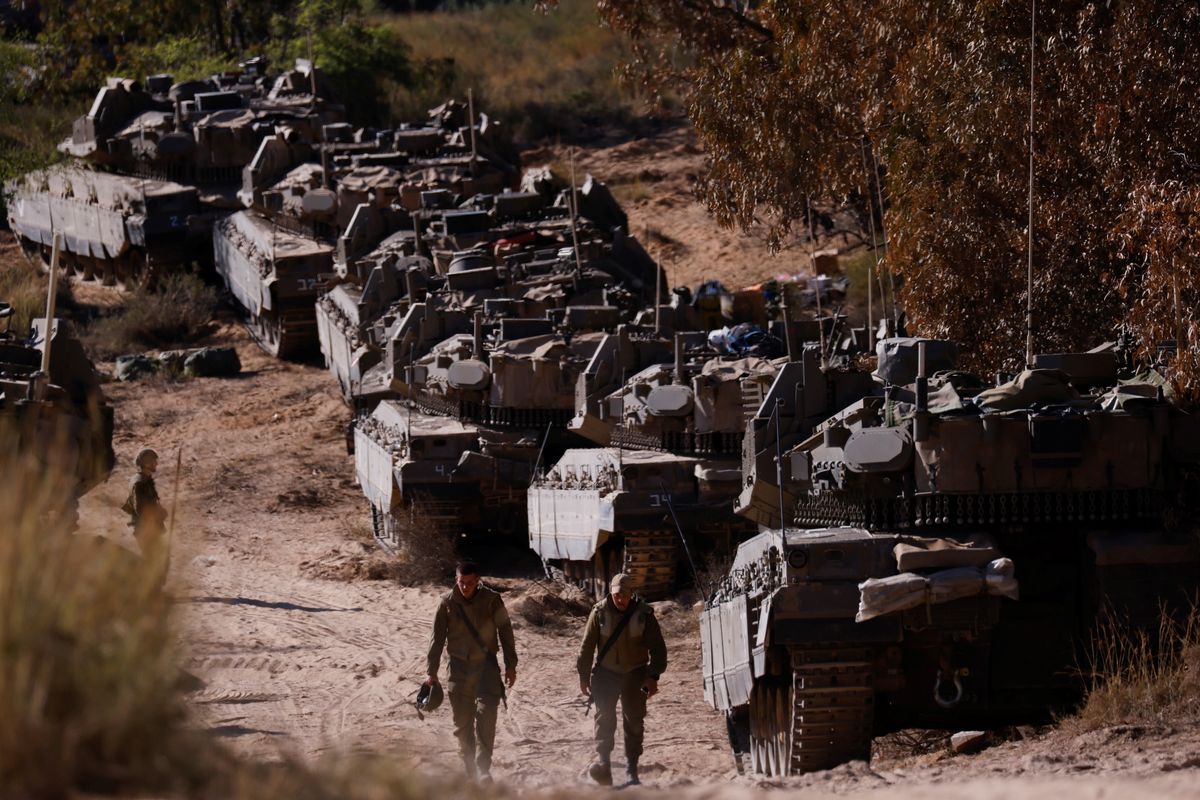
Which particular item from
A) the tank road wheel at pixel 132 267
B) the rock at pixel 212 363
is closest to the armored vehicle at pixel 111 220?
the tank road wheel at pixel 132 267

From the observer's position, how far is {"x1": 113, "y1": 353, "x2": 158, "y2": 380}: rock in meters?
27.0

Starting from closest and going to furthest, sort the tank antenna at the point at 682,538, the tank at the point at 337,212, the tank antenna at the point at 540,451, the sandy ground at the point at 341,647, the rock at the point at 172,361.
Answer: the sandy ground at the point at 341,647
the tank antenna at the point at 682,538
the tank antenna at the point at 540,451
the tank at the point at 337,212
the rock at the point at 172,361

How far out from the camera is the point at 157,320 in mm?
29531

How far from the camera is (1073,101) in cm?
1666

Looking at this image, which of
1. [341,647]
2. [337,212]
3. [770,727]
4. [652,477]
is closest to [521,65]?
[337,212]

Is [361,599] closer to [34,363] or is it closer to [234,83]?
[34,363]

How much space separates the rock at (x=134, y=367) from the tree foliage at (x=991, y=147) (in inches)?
342

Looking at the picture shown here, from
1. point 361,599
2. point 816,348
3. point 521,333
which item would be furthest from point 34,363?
point 816,348

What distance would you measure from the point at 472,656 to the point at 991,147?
8599 mm

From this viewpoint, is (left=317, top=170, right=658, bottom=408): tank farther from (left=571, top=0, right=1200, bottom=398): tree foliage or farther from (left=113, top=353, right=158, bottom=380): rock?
(left=113, top=353, right=158, bottom=380): rock

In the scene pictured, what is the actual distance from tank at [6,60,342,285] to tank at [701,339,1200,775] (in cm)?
2036

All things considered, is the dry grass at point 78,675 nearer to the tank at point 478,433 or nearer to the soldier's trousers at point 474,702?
the soldier's trousers at point 474,702

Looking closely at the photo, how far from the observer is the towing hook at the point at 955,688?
36.4 ft

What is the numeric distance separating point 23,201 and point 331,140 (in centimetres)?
501
